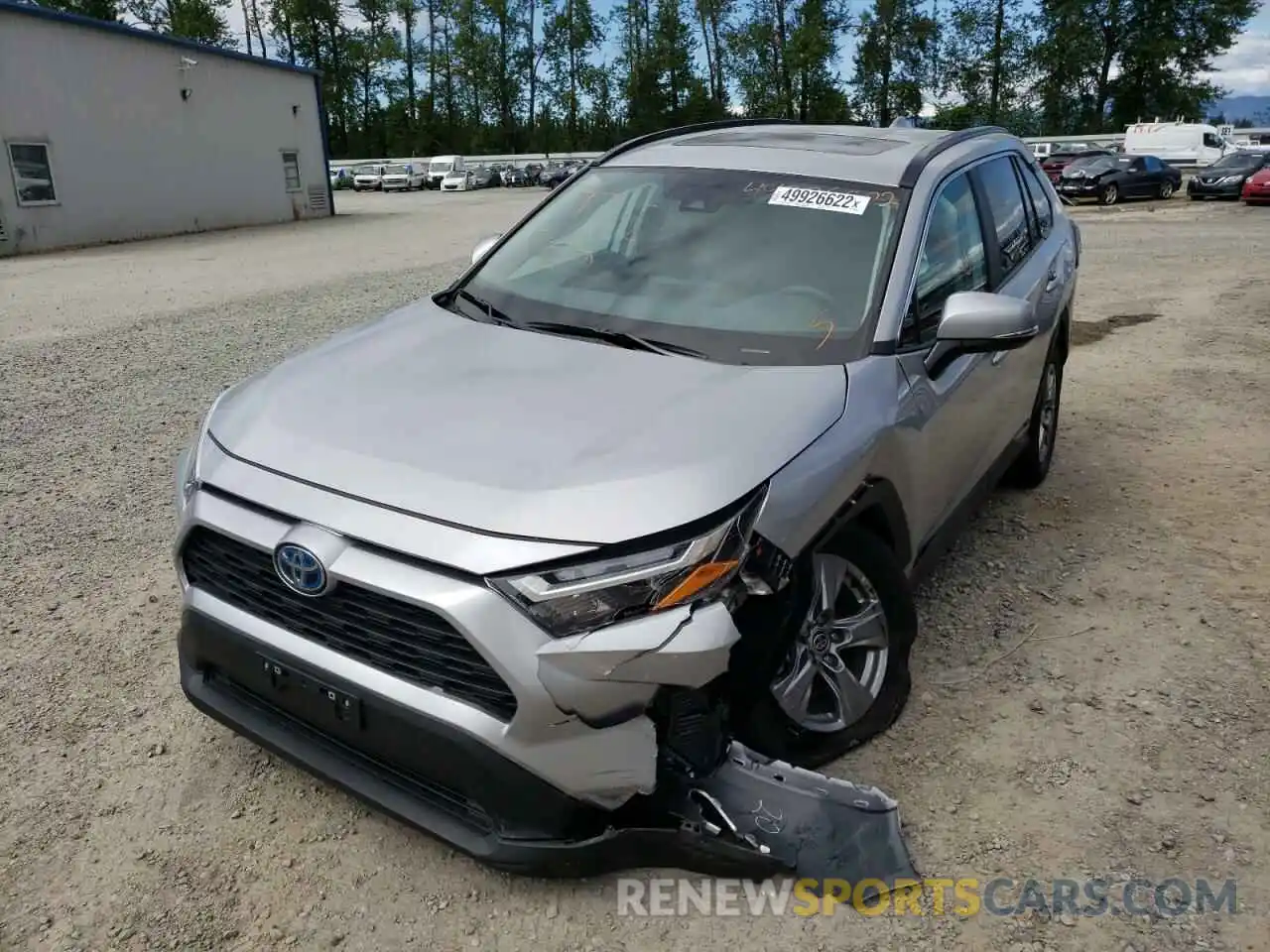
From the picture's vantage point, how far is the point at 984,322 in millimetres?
2975

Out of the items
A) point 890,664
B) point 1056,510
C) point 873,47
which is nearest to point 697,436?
point 890,664

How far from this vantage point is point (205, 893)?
8.13 ft

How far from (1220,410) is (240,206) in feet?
83.8

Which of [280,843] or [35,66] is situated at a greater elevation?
[35,66]

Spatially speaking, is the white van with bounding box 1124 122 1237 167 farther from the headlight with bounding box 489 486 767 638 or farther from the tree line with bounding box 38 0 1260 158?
the headlight with bounding box 489 486 767 638

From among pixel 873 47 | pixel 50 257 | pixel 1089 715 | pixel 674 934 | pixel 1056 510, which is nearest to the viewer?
pixel 674 934

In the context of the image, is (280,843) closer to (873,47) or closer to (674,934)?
(674,934)

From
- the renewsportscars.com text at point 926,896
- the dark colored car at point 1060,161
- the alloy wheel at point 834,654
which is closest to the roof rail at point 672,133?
the alloy wheel at point 834,654

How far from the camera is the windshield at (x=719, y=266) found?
9.89 ft

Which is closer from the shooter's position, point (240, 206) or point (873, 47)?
point (240, 206)

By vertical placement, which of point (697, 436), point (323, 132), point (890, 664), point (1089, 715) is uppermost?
point (323, 132)

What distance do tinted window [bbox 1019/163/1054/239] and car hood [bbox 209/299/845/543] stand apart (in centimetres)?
273

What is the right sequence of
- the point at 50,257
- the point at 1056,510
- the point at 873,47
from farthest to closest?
the point at 873,47
the point at 50,257
the point at 1056,510

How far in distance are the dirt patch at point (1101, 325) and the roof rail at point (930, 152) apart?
5.16m
